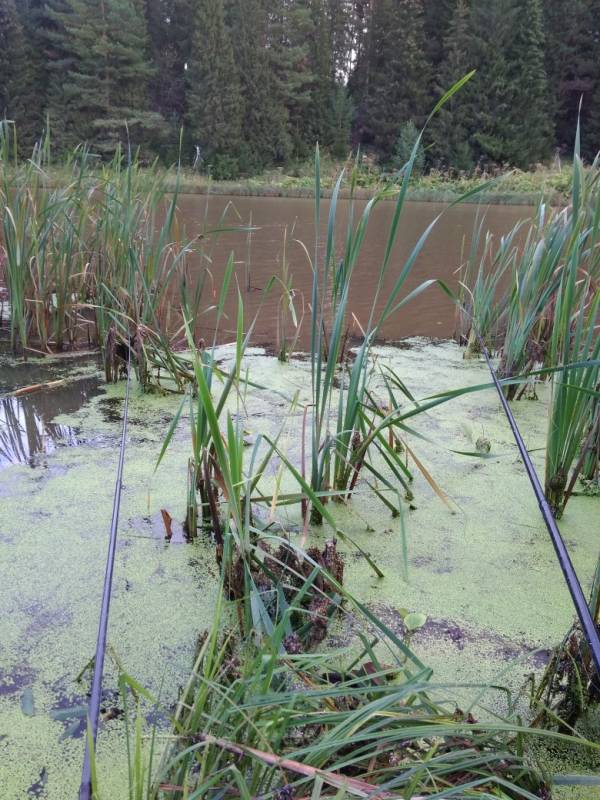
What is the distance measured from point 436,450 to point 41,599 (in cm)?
103

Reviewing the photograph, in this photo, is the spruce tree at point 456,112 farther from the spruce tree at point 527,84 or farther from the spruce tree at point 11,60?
the spruce tree at point 11,60

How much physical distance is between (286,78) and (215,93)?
294cm

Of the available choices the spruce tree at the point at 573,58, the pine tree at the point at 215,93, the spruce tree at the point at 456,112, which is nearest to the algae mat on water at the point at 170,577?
the pine tree at the point at 215,93

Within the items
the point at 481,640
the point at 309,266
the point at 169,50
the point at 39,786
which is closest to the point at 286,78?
the point at 169,50

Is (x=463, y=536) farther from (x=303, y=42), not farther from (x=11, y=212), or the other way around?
(x=303, y=42)

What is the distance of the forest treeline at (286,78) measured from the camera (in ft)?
58.7

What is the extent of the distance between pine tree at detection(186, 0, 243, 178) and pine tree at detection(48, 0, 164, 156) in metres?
1.38

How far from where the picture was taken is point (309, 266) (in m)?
4.90

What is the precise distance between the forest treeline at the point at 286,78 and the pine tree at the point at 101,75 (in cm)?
5

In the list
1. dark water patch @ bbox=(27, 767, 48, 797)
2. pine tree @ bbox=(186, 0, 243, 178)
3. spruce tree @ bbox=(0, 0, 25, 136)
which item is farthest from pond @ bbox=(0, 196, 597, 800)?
spruce tree @ bbox=(0, 0, 25, 136)

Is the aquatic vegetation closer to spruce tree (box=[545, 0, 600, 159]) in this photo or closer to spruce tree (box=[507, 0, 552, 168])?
spruce tree (box=[507, 0, 552, 168])

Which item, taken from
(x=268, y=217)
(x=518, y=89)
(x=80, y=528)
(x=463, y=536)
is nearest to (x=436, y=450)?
(x=463, y=536)

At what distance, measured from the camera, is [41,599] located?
106 centimetres

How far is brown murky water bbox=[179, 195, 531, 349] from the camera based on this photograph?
3.29 meters
